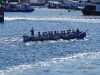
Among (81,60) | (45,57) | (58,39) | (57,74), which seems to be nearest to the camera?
(57,74)

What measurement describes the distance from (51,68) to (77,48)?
17.1m

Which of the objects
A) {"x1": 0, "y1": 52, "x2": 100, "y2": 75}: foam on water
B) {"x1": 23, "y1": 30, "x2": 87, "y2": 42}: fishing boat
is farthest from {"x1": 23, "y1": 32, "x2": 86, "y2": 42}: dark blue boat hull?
{"x1": 0, "y1": 52, "x2": 100, "y2": 75}: foam on water

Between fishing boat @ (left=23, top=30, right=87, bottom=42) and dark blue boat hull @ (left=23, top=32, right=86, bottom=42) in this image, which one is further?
fishing boat @ (left=23, top=30, right=87, bottom=42)

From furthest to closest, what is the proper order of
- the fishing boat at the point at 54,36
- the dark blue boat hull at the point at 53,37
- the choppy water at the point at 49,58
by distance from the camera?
1. the fishing boat at the point at 54,36
2. the dark blue boat hull at the point at 53,37
3. the choppy water at the point at 49,58

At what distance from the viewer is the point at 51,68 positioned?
40531 millimetres

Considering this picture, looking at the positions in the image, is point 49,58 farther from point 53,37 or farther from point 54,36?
point 54,36

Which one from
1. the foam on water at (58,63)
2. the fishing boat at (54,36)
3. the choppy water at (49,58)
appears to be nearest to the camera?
Result: the foam on water at (58,63)

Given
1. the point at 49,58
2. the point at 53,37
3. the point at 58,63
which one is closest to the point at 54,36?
the point at 53,37

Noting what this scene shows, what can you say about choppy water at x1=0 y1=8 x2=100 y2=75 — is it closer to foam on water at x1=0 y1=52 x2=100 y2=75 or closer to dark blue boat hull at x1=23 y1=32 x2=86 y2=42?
foam on water at x1=0 y1=52 x2=100 y2=75

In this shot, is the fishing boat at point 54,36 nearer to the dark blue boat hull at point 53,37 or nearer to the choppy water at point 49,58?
the dark blue boat hull at point 53,37

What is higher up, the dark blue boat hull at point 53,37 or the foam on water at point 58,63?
the foam on water at point 58,63

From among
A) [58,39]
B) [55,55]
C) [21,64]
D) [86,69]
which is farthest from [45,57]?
[58,39]

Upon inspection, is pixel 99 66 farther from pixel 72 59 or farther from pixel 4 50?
pixel 4 50

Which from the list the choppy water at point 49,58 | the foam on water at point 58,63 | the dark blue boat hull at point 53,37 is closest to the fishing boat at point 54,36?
the dark blue boat hull at point 53,37
